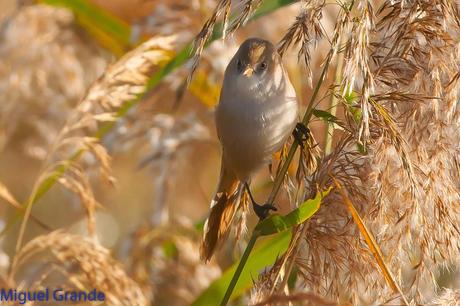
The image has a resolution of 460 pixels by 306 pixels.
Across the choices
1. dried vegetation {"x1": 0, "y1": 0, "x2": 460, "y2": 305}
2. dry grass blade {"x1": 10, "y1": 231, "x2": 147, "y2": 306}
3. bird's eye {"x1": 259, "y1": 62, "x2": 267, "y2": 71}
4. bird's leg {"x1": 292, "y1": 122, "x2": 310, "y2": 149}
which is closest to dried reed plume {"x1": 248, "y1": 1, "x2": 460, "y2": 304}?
dried vegetation {"x1": 0, "y1": 0, "x2": 460, "y2": 305}

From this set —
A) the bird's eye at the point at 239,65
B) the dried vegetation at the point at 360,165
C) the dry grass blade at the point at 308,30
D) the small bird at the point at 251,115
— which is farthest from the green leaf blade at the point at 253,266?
the bird's eye at the point at 239,65

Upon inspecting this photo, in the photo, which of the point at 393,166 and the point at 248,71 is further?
the point at 248,71

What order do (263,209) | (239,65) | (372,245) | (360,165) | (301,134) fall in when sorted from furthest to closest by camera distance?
(239,65) → (263,209) → (301,134) → (360,165) → (372,245)

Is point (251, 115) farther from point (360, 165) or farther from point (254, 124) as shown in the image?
point (360, 165)

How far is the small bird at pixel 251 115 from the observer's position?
78.1 inches

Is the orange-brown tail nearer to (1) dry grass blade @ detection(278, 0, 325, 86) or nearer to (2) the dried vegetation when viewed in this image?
(2) the dried vegetation

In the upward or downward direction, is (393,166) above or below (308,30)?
below

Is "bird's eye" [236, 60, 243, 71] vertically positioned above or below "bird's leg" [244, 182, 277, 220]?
above

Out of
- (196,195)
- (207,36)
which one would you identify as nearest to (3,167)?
(196,195)

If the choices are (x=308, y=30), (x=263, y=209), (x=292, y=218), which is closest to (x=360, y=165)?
(x=292, y=218)

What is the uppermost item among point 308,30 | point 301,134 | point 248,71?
point 308,30

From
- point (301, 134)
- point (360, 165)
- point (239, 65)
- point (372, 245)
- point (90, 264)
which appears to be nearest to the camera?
point (372, 245)

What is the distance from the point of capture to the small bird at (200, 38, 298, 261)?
1984mm

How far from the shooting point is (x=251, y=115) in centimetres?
203
